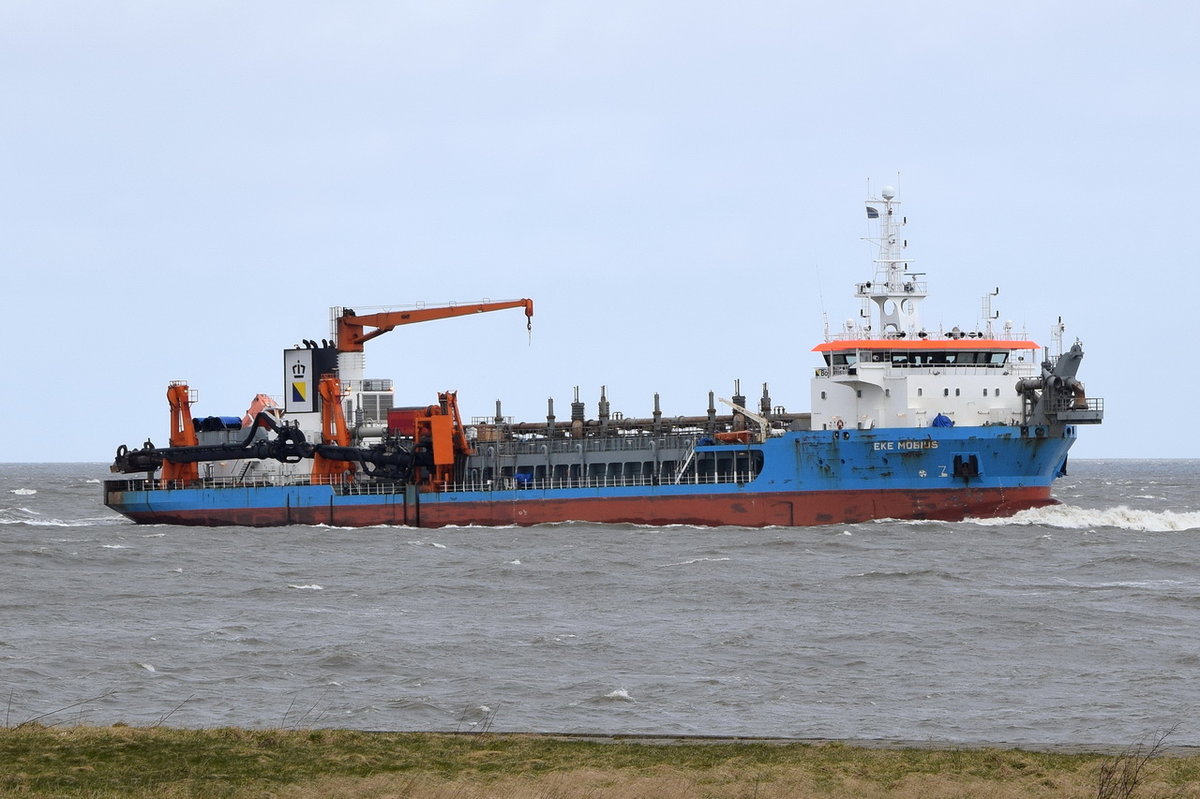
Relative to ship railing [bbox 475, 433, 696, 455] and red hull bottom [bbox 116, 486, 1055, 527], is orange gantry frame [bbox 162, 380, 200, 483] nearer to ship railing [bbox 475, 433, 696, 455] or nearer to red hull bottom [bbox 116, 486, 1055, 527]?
red hull bottom [bbox 116, 486, 1055, 527]

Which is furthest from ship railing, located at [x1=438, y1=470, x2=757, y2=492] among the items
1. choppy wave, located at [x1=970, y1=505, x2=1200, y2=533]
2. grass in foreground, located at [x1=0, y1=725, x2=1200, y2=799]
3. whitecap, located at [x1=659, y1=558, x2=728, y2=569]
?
grass in foreground, located at [x1=0, y1=725, x2=1200, y2=799]

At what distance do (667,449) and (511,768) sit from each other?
41.4 meters

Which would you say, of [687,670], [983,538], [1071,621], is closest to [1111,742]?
[687,670]

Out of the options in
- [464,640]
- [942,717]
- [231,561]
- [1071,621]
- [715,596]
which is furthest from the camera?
[231,561]

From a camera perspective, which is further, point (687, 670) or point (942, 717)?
point (687, 670)

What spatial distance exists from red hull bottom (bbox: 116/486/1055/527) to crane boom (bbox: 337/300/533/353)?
8.64 meters

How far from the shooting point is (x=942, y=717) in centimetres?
2191

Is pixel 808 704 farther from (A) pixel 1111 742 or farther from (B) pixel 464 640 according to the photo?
(B) pixel 464 640

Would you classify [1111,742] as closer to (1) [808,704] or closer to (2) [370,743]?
(1) [808,704]

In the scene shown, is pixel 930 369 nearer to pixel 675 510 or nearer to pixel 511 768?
pixel 675 510

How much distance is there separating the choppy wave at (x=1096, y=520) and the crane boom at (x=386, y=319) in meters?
21.0

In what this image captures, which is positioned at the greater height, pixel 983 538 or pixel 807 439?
pixel 807 439

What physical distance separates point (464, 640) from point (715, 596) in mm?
8127

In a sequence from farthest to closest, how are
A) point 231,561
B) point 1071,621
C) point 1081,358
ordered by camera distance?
point 1081,358 < point 231,561 < point 1071,621
